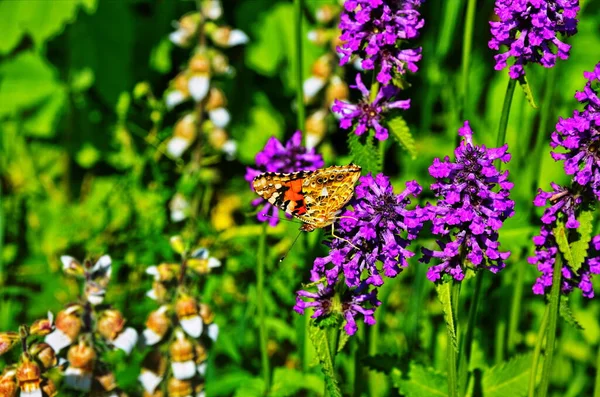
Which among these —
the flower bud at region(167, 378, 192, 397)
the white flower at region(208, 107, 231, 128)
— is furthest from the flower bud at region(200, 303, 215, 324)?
the white flower at region(208, 107, 231, 128)

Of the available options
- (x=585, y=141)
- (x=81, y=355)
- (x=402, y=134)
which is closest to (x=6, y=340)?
(x=81, y=355)

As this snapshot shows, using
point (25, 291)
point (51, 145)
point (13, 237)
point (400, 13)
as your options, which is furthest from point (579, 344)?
point (51, 145)

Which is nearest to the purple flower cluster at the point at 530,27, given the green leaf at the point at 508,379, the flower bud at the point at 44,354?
the green leaf at the point at 508,379

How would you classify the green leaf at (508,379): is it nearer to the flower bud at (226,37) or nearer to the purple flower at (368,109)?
the purple flower at (368,109)

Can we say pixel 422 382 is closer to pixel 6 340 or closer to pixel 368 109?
pixel 368 109

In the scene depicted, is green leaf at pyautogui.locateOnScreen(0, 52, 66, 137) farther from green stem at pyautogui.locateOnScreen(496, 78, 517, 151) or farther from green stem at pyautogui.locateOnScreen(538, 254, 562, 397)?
green stem at pyautogui.locateOnScreen(538, 254, 562, 397)
